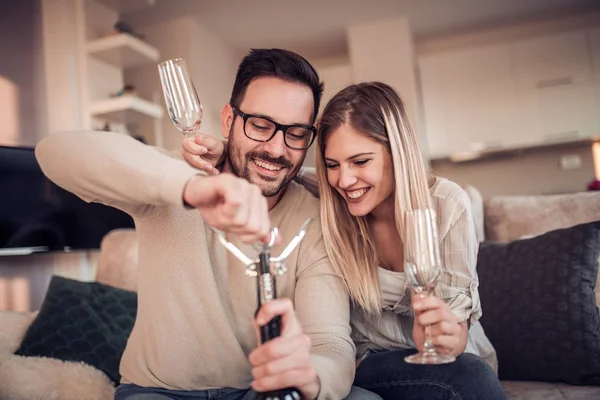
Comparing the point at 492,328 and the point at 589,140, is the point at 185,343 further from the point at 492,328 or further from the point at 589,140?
the point at 589,140

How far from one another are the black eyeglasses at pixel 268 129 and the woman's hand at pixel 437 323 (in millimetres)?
615

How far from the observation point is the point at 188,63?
478cm

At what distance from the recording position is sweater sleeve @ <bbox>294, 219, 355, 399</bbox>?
1.07 meters

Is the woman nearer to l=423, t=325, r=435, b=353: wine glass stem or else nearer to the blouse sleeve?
the blouse sleeve

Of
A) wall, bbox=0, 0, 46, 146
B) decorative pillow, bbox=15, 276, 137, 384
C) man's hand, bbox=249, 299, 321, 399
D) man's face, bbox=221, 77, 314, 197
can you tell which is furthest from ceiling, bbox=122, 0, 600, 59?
man's hand, bbox=249, 299, 321, 399

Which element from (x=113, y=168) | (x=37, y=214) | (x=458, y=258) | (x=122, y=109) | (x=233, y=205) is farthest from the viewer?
(x=122, y=109)

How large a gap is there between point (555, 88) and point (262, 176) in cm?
474

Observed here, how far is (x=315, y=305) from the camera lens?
4.12ft

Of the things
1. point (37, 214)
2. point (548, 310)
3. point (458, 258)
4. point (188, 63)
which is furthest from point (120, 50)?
point (548, 310)

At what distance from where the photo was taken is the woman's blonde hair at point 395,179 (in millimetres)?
1366

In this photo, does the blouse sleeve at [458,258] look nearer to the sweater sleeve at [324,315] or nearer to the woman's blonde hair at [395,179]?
the woman's blonde hair at [395,179]

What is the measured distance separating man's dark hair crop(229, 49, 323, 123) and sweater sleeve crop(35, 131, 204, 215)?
582mm

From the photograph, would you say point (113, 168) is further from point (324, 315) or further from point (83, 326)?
point (83, 326)

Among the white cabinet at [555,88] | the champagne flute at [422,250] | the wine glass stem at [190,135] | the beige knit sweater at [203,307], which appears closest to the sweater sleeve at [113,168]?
the beige knit sweater at [203,307]
